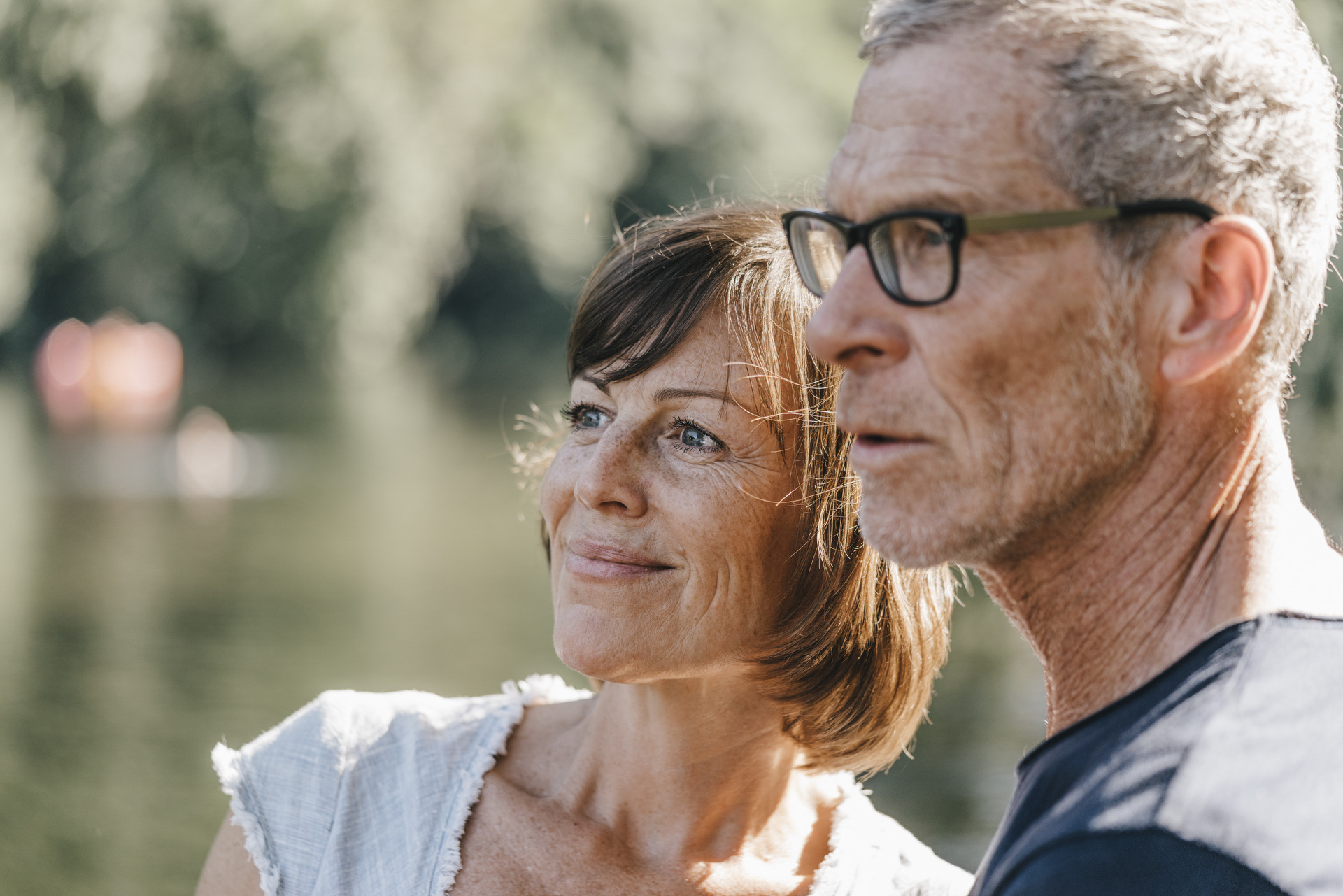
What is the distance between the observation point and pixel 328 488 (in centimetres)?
1719

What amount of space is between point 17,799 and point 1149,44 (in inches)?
342

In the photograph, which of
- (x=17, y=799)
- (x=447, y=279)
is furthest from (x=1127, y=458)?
(x=447, y=279)

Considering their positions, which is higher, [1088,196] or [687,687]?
[1088,196]

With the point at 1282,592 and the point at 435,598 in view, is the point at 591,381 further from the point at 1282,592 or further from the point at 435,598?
the point at 435,598

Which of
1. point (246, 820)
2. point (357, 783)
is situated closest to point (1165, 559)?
point (357, 783)

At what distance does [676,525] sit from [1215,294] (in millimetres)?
905

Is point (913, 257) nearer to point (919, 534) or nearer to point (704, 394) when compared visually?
point (919, 534)

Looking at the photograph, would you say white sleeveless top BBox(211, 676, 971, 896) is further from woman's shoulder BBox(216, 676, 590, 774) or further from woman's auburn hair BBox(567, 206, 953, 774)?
woman's auburn hair BBox(567, 206, 953, 774)

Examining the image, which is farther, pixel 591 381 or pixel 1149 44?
pixel 591 381

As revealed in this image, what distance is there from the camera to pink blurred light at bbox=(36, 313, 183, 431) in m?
22.6

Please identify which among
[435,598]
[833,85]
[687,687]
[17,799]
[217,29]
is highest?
[833,85]

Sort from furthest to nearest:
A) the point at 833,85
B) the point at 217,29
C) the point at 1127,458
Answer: the point at 833,85, the point at 217,29, the point at 1127,458

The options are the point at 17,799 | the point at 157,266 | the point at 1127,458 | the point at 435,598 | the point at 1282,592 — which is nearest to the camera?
the point at 1282,592

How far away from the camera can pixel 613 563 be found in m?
2.10
